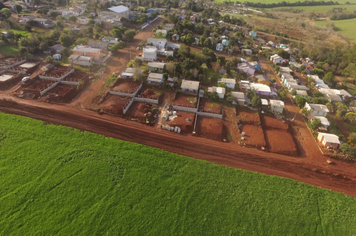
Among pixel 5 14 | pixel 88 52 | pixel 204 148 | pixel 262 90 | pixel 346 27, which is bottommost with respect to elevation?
pixel 204 148

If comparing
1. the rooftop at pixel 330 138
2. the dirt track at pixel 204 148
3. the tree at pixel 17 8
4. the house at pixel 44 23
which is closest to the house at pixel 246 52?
the rooftop at pixel 330 138

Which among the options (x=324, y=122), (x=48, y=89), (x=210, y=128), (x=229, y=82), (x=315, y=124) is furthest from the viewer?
(x=229, y=82)

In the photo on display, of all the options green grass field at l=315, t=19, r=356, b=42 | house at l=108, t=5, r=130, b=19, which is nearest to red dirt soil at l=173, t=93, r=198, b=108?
house at l=108, t=5, r=130, b=19

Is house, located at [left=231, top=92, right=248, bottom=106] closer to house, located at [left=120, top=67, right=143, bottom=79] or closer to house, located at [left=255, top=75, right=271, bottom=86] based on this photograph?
house, located at [left=255, top=75, right=271, bottom=86]

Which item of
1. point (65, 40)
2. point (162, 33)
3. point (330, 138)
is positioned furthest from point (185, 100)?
point (162, 33)

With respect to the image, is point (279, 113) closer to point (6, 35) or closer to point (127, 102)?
point (127, 102)

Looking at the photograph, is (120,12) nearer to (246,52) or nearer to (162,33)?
(162,33)
